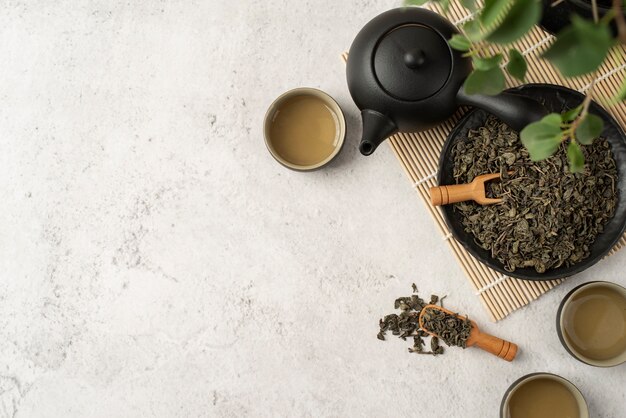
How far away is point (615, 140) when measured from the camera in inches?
51.1

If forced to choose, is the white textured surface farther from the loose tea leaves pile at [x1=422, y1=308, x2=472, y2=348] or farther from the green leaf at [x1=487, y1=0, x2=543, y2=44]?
the green leaf at [x1=487, y1=0, x2=543, y2=44]

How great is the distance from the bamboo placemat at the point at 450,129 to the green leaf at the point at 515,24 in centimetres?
85

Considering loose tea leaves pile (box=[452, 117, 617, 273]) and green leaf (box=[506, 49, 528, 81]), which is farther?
loose tea leaves pile (box=[452, 117, 617, 273])

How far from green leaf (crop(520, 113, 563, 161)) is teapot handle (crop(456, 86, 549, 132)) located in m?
0.52

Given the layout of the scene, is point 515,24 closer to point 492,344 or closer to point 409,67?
point 409,67

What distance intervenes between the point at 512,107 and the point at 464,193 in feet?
0.69

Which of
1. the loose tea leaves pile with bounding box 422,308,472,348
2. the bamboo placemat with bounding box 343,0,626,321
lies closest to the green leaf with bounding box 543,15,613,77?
the bamboo placemat with bounding box 343,0,626,321

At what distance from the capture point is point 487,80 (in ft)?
2.38

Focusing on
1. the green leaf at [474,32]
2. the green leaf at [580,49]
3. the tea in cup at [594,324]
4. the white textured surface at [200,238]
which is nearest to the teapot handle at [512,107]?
the white textured surface at [200,238]

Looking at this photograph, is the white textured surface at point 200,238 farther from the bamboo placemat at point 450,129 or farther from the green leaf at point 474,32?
the green leaf at point 474,32

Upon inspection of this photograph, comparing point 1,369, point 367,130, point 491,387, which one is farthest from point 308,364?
point 1,369

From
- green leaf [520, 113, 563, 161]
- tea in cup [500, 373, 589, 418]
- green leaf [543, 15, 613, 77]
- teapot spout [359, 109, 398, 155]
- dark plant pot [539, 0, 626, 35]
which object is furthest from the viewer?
tea in cup [500, 373, 589, 418]

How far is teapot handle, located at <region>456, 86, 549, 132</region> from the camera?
121 centimetres

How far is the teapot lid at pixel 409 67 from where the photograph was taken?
4.00ft
